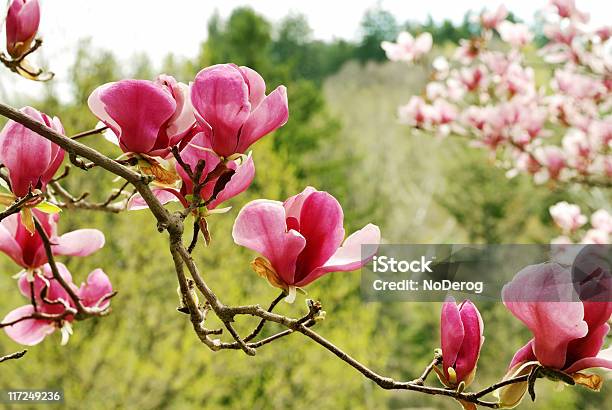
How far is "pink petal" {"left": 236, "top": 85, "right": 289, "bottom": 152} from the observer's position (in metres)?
0.44

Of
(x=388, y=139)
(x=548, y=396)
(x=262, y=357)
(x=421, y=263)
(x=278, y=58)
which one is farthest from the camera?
(x=278, y=58)

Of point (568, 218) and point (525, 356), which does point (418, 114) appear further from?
point (525, 356)

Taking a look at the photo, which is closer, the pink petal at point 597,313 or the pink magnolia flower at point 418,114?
the pink petal at point 597,313

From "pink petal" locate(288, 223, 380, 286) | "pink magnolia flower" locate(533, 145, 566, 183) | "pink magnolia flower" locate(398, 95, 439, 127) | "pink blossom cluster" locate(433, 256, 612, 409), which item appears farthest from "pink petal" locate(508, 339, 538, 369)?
"pink magnolia flower" locate(398, 95, 439, 127)

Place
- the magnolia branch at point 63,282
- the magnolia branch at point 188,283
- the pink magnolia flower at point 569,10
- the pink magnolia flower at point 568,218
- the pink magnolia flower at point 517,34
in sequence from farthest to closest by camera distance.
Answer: the pink magnolia flower at point 517,34, the pink magnolia flower at point 568,218, the pink magnolia flower at point 569,10, the magnolia branch at point 63,282, the magnolia branch at point 188,283

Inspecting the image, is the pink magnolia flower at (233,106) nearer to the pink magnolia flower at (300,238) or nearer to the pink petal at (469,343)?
the pink magnolia flower at (300,238)

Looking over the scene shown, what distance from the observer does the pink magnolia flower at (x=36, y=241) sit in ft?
2.01

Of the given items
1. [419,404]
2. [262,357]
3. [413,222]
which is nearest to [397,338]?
[419,404]

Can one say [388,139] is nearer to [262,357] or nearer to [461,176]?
[461,176]

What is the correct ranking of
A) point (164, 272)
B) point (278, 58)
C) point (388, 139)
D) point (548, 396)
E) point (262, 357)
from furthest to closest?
1. point (278, 58)
2. point (388, 139)
3. point (548, 396)
4. point (262, 357)
5. point (164, 272)

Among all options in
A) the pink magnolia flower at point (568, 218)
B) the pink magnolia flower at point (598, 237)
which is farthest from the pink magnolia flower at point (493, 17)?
the pink magnolia flower at point (598, 237)

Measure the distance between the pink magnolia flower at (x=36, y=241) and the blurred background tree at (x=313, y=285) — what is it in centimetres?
359

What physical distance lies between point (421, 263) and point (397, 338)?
8662 millimetres

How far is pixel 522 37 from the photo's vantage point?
8.75 feet
